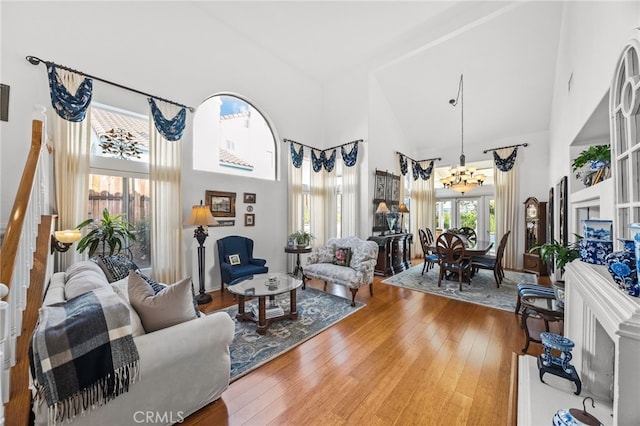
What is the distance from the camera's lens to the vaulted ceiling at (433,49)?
4047 mm

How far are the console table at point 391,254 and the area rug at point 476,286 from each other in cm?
20

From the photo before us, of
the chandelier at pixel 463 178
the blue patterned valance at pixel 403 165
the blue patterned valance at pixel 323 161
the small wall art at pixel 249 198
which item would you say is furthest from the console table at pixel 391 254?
the small wall art at pixel 249 198

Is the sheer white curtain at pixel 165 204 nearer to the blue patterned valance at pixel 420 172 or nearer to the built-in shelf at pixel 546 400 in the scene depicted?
the built-in shelf at pixel 546 400

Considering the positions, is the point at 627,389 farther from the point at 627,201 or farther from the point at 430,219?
the point at 430,219

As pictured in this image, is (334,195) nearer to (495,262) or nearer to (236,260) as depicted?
(236,260)

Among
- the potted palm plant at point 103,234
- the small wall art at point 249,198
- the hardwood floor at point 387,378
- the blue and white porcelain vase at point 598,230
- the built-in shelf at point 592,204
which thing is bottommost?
the hardwood floor at point 387,378

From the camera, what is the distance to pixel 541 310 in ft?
7.54

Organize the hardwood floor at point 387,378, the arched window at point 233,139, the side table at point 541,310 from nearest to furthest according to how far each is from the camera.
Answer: the hardwood floor at point 387,378
the side table at point 541,310
the arched window at point 233,139

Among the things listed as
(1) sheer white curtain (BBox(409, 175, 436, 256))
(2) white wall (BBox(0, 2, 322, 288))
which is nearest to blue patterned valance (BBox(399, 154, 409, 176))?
(1) sheer white curtain (BBox(409, 175, 436, 256))

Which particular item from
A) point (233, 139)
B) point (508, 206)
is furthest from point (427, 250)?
point (233, 139)

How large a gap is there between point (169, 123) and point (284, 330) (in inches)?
130

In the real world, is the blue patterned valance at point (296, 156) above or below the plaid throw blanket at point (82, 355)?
above

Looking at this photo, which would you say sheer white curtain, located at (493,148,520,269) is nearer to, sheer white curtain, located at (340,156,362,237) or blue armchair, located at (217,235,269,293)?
sheer white curtain, located at (340,156,362,237)

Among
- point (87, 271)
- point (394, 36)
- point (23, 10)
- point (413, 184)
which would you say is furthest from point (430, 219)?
point (23, 10)
